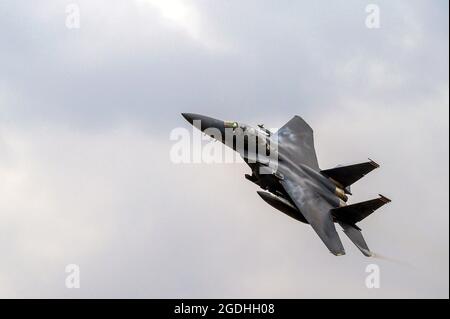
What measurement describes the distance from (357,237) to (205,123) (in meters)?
12.7

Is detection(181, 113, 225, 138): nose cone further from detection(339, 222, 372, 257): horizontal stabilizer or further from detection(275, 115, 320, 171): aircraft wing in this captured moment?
detection(339, 222, 372, 257): horizontal stabilizer

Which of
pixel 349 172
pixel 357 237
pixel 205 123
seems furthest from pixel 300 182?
pixel 205 123

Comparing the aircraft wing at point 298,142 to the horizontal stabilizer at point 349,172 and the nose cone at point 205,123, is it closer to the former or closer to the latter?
the horizontal stabilizer at point 349,172

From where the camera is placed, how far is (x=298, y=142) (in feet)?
248

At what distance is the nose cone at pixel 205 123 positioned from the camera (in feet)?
231

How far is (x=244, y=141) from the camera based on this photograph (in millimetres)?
70500

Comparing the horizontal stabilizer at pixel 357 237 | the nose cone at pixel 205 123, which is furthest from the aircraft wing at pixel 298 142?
the horizontal stabilizer at pixel 357 237

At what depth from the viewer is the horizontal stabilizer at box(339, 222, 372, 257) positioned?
2768 inches

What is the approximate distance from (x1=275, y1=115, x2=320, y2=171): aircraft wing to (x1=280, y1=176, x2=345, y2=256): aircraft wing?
8.23 ft

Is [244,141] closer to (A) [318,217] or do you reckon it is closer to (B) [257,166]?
(B) [257,166]

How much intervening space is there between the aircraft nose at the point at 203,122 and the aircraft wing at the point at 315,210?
18.2 ft

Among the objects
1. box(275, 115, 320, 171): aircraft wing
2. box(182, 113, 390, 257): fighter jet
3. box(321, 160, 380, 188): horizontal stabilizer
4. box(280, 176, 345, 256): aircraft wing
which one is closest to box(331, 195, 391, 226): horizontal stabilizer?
box(182, 113, 390, 257): fighter jet
